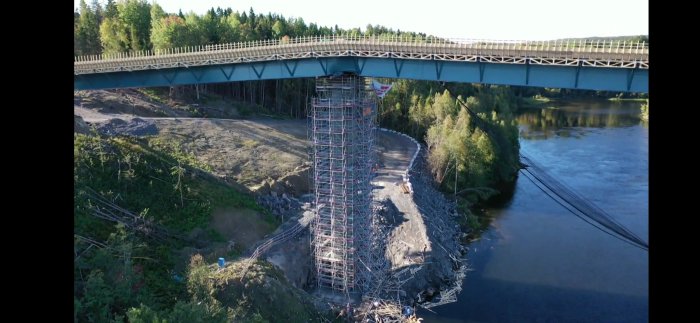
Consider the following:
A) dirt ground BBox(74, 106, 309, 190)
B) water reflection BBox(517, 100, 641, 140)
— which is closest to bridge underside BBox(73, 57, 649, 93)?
dirt ground BBox(74, 106, 309, 190)

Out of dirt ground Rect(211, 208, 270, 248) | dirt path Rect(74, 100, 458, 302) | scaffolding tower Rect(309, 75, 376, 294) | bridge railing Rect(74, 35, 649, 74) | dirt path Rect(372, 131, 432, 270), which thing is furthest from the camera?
dirt path Rect(372, 131, 432, 270)

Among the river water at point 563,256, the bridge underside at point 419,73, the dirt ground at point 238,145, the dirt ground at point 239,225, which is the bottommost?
the river water at point 563,256

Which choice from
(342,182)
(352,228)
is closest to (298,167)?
(342,182)

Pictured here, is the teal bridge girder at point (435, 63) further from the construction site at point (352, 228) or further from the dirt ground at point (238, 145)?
the dirt ground at point (238, 145)

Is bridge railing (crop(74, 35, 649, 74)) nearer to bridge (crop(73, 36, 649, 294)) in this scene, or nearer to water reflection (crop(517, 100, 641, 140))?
bridge (crop(73, 36, 649, 294))

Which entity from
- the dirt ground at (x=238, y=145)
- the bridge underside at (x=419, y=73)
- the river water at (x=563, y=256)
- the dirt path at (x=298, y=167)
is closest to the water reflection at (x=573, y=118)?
the river water at (x=563, y=256)
